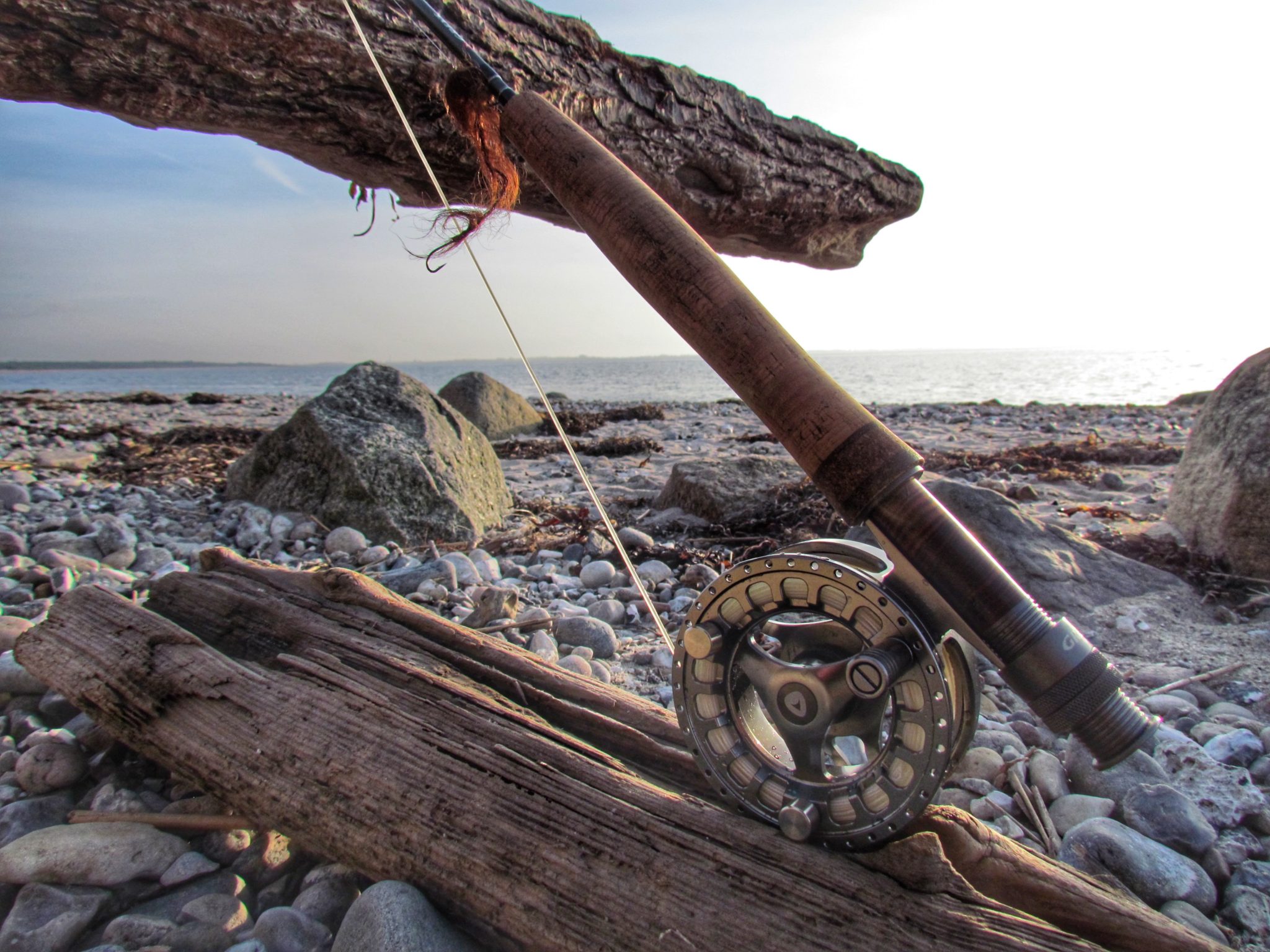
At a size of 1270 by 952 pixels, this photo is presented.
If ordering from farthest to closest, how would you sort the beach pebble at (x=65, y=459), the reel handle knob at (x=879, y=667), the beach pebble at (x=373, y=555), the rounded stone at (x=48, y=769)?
1. the beach pebble at (x=65, y=459)
2. the beach pebble at (x=373, y=555)
3. the rounded stone at (x=48, y=769)
4. the reel handle knob at (x=879, y=667)

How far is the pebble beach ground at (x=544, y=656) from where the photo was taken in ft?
5.65

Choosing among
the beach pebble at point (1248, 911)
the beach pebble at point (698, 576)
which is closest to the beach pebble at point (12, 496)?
the beach pebble at point (698, 576)

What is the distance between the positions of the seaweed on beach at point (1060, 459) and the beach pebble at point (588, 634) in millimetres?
5052

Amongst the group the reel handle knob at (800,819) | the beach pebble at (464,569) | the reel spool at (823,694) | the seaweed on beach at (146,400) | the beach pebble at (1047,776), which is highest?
the reel spool at (823,694)

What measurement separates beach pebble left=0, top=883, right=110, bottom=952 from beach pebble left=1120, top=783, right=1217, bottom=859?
106 inches

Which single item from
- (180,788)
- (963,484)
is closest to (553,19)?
(963,484)

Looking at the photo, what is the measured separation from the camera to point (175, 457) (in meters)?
7.12

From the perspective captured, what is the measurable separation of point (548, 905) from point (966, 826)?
852 mm

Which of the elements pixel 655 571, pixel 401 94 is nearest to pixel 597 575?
pixel 655 571

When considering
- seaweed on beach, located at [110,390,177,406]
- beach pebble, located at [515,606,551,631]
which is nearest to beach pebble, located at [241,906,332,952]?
beach pebble, located at [515,606,551,631]

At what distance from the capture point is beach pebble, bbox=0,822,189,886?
1.70m

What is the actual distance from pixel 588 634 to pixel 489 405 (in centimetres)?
881

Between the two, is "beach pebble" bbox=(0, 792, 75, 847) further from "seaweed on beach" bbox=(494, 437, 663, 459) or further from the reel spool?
"seaweed on beach" bbox=(494, 437, 663, 459)

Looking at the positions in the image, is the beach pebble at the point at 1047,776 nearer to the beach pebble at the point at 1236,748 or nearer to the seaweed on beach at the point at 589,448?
the beach pebble at the point at 1236,748
